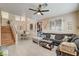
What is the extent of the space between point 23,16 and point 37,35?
39 centimetres

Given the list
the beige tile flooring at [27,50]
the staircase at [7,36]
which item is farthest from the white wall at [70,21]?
the staircase at [7,36]

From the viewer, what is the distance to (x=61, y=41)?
2201mm

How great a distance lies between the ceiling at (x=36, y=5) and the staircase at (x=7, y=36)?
299 millimetres

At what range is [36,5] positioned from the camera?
86.0 inches

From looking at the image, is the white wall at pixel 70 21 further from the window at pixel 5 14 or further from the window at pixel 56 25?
the window at pixel 5 14

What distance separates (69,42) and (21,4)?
1.00 meters

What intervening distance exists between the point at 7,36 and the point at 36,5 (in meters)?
0.71

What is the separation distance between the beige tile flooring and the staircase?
0.09 metres

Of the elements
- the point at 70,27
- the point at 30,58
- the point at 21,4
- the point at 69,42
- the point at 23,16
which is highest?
the point at 21,4

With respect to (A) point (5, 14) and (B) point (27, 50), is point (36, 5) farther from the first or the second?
(B) point (27, 50)

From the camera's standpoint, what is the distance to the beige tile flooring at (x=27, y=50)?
7.20 ft

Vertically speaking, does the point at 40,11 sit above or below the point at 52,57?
above

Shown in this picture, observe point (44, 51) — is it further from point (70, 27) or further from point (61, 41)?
point (70, 27)

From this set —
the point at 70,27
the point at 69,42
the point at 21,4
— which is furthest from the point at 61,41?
the point at 21,4
